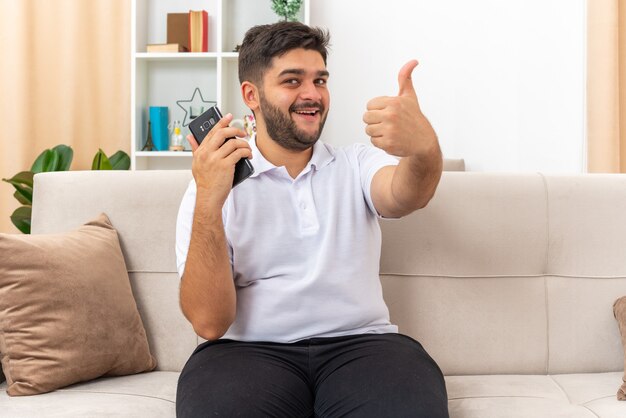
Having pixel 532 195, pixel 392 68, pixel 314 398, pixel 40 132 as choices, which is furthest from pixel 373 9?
pixel 314 398

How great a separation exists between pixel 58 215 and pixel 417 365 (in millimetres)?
996

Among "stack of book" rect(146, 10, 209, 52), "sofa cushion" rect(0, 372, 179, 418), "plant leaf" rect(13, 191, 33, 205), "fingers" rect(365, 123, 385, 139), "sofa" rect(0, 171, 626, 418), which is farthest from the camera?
"stack of book" rect(146, 10, 209, 52)

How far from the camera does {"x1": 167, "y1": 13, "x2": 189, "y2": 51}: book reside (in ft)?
12.9

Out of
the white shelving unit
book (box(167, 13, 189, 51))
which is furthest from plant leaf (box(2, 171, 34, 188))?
book (box(167, 13, 189, 51))

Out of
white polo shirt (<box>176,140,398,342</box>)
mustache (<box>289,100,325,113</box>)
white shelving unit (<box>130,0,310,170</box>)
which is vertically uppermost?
white shelving unit (<box>130,0,310,170</box>)

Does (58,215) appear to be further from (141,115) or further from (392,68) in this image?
(392,68)

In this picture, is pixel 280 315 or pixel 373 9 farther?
pixel 373 9

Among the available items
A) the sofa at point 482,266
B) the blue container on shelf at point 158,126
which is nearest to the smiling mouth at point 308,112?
the sofa at point 482,266

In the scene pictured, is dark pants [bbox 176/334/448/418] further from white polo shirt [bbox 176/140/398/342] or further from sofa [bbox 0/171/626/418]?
sofa [bbox 0/171/626/418]

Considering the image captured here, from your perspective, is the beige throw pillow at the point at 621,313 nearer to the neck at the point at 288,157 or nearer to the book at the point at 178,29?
the neck at the point at 288,157

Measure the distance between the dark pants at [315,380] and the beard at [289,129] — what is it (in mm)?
452

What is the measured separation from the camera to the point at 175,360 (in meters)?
1.87

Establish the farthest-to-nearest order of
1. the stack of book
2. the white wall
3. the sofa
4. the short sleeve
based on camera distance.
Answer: the stack of book
the white wall
the sofa
the short sleeve

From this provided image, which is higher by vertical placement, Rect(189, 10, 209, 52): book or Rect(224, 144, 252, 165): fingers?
Rect(189, 10, 209, 52): book
